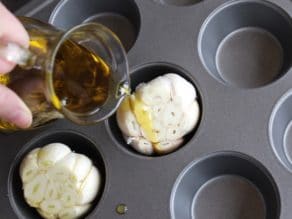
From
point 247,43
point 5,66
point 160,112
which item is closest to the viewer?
point 5,66

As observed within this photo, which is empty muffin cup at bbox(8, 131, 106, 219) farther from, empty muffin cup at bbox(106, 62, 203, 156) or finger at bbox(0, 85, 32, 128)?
finger at bbox(0, 85, 32, 128)

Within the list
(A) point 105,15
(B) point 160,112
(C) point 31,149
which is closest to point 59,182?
(C) point 31,149

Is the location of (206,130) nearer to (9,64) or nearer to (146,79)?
(146,79)

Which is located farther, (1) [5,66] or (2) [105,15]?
(2) [105,15]

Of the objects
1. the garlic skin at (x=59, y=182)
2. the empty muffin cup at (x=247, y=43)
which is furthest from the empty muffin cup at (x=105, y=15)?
the garlic skin at (x=59, y=182)

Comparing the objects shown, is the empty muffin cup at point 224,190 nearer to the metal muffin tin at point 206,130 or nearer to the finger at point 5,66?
the metal muffin tin at point 206,130
